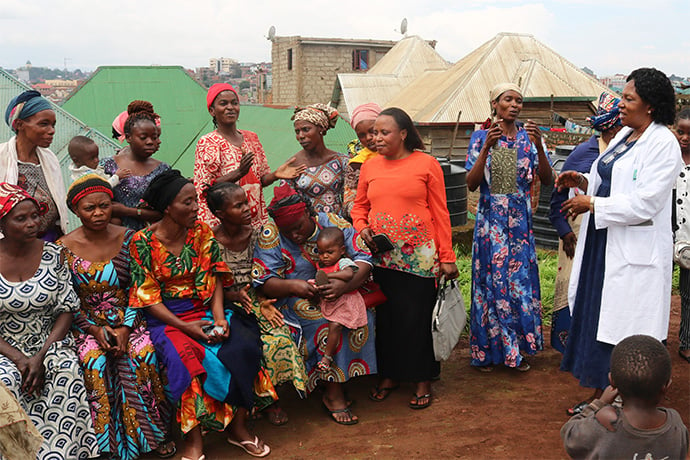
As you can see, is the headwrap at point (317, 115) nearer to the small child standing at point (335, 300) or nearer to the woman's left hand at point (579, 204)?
the small child standing at point (335, 300)

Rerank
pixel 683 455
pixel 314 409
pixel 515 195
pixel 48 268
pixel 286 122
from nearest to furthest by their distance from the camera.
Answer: pixel 683 455, pixel 48 268, pixel 314 409, pixel 515 195, pixel 286 122

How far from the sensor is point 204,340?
12.4 ft

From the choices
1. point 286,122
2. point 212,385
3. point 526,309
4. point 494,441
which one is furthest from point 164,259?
point 286,122

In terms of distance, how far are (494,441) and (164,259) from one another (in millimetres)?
2329

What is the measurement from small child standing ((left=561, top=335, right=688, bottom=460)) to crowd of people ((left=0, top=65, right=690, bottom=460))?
0.98 meters

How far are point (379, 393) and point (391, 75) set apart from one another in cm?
2366

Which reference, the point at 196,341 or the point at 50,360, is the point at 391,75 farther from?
the point at 50,360

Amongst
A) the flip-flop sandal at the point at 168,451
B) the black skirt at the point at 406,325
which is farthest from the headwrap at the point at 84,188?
the black skirt at the point at 406,325

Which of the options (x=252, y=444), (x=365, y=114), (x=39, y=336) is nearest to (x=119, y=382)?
(x=39, y=336)

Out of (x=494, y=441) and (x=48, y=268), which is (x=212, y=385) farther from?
(x=494, y=441)

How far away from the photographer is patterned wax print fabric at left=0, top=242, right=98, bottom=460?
11.3 ft

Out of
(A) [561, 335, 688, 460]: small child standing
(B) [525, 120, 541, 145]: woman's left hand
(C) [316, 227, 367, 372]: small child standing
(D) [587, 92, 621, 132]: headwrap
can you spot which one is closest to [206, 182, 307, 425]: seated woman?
(C) [316, 227, 367, 372]: small child standing

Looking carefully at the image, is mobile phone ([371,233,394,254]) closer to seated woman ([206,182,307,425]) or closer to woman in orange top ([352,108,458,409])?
woman in orange top ([352,108,458,409])

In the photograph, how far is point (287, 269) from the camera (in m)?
4.26
